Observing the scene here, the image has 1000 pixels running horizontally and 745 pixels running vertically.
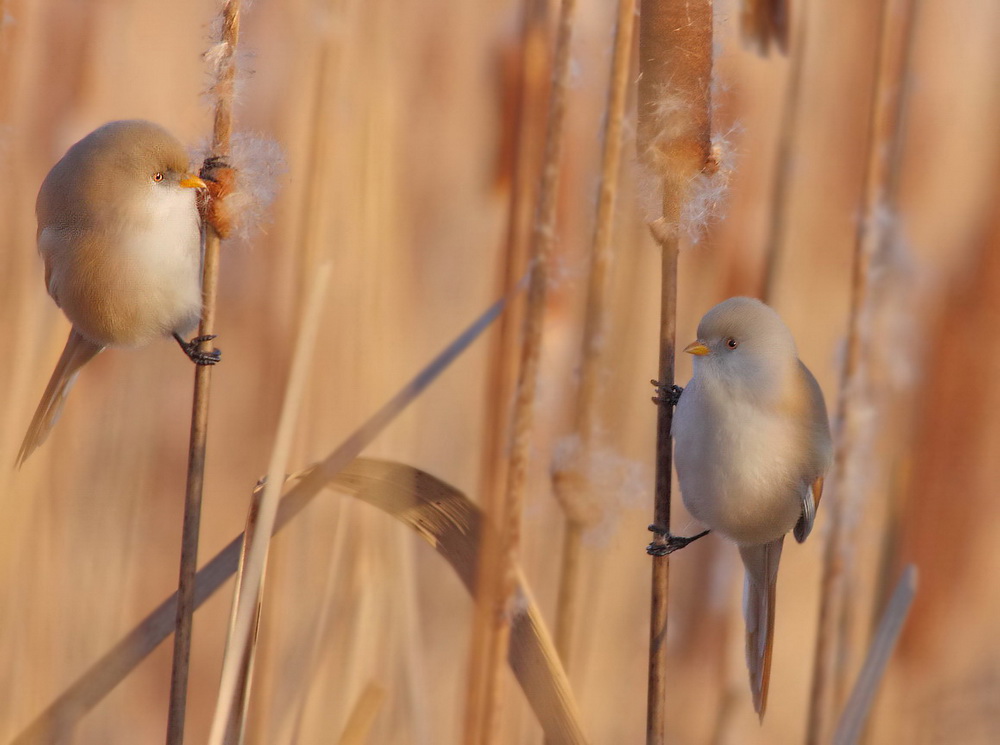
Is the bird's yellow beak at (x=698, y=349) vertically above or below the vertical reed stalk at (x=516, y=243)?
below

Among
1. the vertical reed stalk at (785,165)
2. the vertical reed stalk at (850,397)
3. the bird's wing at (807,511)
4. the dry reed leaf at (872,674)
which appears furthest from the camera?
the vertical reed stalk at (785,165)

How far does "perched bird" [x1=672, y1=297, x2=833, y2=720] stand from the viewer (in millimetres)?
958

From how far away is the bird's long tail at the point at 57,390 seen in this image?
3.45 feet

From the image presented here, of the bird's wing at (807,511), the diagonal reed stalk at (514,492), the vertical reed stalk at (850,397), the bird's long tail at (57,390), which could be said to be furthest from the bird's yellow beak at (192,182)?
the vertical reed stalk at (850,397)

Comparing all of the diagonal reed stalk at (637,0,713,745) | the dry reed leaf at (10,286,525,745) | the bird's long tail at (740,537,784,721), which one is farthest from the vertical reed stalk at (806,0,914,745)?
the dry reed leaf at (10,286,525,745)

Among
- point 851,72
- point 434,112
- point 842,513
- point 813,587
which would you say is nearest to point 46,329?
point 434,112

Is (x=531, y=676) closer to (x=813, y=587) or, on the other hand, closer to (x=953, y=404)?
(x=813, y=587)

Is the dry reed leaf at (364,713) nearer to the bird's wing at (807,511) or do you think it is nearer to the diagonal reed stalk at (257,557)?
the diagonal reed stalk at (257,557)

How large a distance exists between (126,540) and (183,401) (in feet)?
1.20

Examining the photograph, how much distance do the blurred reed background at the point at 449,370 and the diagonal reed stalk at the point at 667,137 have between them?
37 centimetres

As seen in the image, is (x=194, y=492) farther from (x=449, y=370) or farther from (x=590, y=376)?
(x=449, y=370)

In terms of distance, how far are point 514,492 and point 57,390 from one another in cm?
57

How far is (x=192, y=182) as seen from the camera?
38.0 inches

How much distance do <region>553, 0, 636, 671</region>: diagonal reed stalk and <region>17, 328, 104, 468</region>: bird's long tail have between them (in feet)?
2.08
